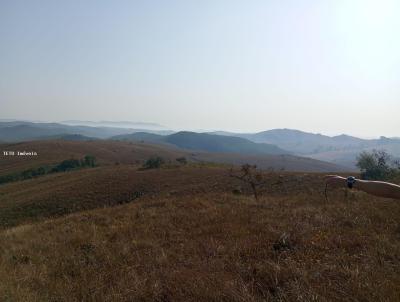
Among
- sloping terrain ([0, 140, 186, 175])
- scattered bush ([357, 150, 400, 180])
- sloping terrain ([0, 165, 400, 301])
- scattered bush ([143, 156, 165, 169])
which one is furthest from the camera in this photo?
sloping terrain ([0, 140, 186, 175])

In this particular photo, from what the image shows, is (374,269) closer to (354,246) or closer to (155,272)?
(354,246)

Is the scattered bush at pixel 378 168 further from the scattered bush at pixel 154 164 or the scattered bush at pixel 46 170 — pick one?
the scattered bush at pixel 46 170

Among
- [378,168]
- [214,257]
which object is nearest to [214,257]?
[214,257]

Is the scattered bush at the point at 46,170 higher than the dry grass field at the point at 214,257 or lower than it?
lower

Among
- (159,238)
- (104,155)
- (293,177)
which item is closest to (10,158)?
(104,155)

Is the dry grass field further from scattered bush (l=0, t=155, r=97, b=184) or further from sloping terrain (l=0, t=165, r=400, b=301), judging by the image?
scattered bush (l=0, t=155, r=97, b=184)

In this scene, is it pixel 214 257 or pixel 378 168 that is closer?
pixel 214 257

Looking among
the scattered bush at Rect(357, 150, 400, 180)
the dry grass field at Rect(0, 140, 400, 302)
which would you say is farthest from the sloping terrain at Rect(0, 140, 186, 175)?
the dry grass field at Rect(0, 140, 400, 302)

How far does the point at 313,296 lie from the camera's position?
3.67 metres

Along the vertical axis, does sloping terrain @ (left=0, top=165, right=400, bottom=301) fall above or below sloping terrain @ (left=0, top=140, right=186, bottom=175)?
above

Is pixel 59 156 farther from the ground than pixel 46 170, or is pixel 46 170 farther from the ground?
pixel 59 156

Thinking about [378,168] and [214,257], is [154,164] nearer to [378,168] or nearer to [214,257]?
[378,168]

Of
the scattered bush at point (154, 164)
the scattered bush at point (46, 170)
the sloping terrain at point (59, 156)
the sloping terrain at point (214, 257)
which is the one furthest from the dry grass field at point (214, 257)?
the sloping terrain at point (59, 156)

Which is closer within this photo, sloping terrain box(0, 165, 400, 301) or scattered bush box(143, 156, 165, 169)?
sloping terrain box(0, 165, 400, 301)
